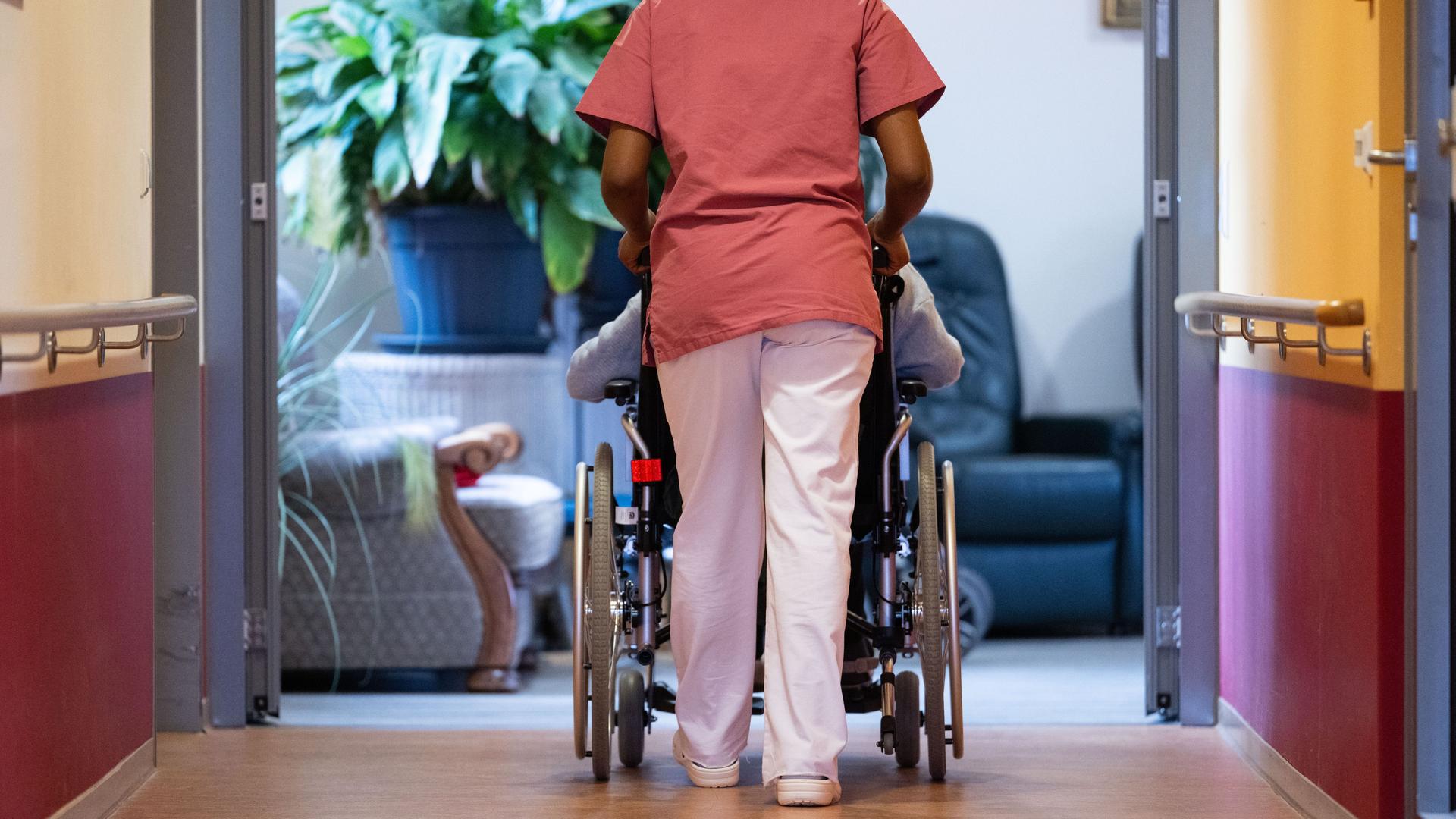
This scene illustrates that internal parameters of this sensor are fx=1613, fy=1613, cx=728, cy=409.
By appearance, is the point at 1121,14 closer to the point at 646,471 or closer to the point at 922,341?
the point at 922,341

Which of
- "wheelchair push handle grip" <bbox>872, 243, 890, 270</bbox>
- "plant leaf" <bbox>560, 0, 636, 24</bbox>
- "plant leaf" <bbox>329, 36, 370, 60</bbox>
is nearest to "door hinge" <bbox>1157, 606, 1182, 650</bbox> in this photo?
"wheelchair push handle grip" <bbox>872, 243, 890, 270</bbox>

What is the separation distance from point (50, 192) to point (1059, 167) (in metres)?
3.12

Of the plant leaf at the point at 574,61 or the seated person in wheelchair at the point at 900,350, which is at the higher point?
the plant leaf at the point at 574,61

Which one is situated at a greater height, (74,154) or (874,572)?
(74,154)

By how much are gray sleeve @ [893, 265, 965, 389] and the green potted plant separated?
1.58 meters

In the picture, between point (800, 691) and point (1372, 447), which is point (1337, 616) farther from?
point (800, 691)

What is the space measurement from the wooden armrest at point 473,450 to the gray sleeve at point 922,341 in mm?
1438

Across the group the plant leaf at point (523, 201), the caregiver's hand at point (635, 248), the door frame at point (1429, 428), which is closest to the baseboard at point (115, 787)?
the caregiver's hand at point (635, 248)

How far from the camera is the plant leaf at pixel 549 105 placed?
382 centimetres

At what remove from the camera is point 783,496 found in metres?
2.32

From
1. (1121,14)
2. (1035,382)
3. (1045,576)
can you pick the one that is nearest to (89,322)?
(1045,576)

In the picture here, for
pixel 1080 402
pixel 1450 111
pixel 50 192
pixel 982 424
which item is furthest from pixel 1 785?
pixel 1080 402

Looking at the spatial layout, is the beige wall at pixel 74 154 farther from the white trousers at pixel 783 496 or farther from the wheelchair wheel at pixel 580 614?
the white trousers at pixel 783 496

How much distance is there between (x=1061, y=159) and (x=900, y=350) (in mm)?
2361
